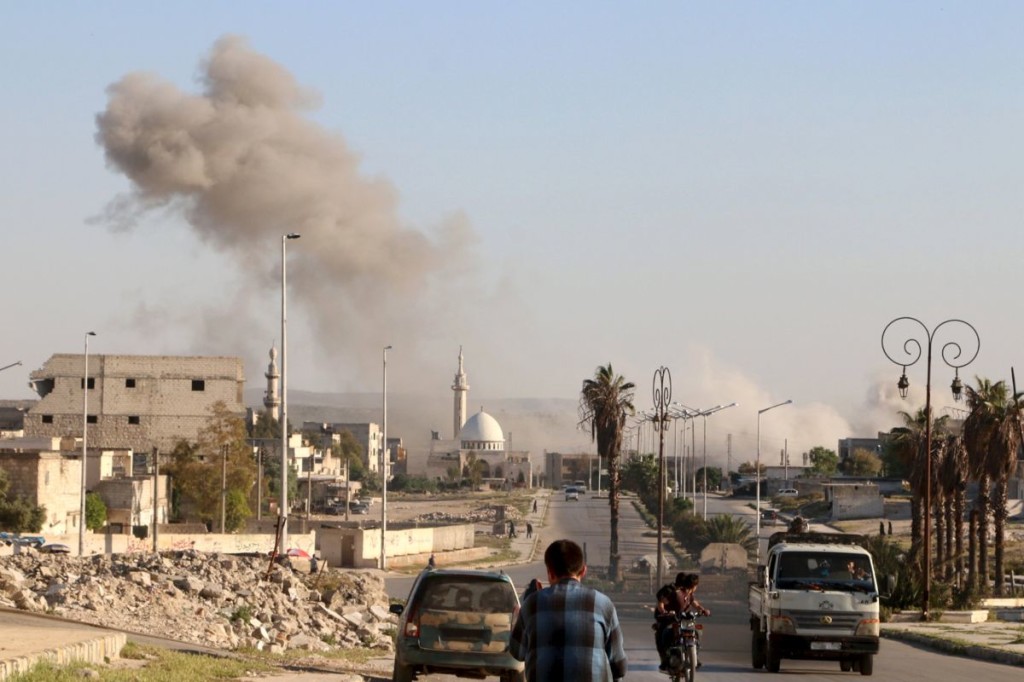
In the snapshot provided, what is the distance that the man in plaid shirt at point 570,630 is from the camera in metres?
8.30

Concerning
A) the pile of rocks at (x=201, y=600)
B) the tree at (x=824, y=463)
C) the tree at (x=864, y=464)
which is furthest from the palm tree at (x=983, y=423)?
the tree at (x=824, y=463)

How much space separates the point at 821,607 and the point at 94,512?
169 feet

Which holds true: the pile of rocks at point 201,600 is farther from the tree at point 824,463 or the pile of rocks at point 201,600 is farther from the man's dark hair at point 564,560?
the tree at point 824,463

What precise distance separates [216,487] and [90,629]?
55.5 meters

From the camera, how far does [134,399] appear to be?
9919 centimetres

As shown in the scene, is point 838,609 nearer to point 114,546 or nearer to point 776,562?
point 776,562

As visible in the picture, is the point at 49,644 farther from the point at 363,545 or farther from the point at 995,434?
the point at 363,545

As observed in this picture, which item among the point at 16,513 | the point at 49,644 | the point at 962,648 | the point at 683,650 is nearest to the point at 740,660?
the point at 962,648

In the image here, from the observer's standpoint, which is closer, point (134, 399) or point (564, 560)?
point (564, 560)

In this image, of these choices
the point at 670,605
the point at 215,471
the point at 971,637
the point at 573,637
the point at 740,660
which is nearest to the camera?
the point at 573,637

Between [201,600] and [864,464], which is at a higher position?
[864,464]

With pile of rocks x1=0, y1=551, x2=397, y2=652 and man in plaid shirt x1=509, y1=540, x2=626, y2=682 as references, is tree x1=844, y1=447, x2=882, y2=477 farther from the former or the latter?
man in plaid shirt x1=509, y1=540, x2=626, y2=682

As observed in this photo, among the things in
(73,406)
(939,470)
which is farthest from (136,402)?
(939,470)

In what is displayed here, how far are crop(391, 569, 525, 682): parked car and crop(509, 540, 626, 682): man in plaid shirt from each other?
807 centimetres
